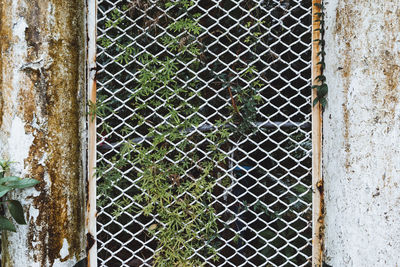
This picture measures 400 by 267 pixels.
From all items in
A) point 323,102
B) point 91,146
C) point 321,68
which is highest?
point 321,68

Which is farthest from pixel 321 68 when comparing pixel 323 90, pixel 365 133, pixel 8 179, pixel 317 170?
pixel 8 179

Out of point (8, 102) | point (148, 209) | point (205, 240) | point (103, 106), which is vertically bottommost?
point (205, 240)

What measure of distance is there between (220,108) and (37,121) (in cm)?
82

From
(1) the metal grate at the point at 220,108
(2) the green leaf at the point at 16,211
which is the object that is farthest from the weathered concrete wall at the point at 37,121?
(1) the metal grate at the point at 220,108

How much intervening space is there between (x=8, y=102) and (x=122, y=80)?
58 centimetres

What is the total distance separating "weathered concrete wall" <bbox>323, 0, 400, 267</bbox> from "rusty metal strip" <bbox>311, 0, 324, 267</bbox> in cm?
7

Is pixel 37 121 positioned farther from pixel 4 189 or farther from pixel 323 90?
pixel 323 90

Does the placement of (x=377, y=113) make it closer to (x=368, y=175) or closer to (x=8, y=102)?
(x=368, y=175)

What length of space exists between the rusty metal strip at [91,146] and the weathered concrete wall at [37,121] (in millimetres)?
116

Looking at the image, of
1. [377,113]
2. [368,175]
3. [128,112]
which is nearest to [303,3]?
[377,113]

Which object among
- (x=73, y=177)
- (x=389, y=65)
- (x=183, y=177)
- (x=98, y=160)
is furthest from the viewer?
(x=183, y=177)

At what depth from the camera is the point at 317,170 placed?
1436mm

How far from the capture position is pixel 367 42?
4.17 feet

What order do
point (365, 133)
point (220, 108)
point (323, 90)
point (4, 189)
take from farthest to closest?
point (220, 108) → point (323, 90) → point (365, 133) → point (4, 189)
